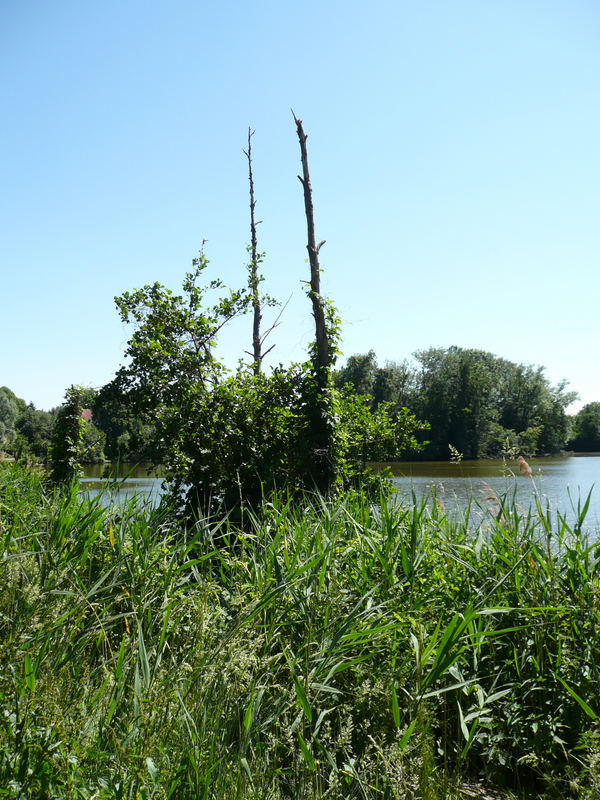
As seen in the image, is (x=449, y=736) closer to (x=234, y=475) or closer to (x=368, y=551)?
(x=368, y=551)

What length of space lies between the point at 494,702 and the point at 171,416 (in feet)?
21.1

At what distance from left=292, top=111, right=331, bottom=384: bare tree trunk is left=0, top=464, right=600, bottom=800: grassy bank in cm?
448

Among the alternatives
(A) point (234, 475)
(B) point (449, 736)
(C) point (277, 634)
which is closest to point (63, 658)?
(C) point (277, 634)

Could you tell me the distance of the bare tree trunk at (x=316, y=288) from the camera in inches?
332

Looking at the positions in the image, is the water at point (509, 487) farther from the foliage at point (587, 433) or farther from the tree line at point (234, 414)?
the foliage at point (587, 433)

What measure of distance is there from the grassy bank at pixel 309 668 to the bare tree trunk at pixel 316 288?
4.48m

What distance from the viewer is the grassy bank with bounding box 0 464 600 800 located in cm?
181

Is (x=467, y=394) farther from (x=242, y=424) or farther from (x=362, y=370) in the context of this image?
(x=242, y=424)

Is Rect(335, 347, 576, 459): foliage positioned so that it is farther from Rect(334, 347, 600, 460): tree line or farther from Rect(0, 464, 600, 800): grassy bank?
Rect(0, 464, 600, 800): grassy bank

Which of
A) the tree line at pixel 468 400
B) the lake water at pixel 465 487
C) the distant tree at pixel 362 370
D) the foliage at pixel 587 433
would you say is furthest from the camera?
the foliage at pixel 587 433

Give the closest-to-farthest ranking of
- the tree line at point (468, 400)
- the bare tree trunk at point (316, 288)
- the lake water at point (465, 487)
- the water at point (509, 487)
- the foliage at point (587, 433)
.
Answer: the water at point (509, 487) < the lake water at point (465, 487) < the bare tree trunk at point (316, 288) < the tree line at point (468, 400) < the foliage at point (587, 433)

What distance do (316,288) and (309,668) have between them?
23.1ft

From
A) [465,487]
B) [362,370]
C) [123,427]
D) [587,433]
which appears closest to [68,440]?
[123,427]

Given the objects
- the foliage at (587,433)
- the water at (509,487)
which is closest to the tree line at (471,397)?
the foliage at (587,433)
